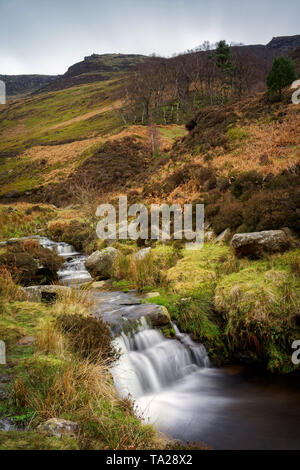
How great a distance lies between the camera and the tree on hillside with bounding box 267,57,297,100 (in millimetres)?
24078

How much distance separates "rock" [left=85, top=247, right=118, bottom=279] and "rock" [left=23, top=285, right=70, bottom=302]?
11.9ft

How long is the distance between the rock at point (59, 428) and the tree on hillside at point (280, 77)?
2743cm

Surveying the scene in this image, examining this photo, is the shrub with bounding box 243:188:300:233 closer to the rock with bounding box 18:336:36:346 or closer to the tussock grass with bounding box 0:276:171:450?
the tussock grass with bounding box 0:276:171:450

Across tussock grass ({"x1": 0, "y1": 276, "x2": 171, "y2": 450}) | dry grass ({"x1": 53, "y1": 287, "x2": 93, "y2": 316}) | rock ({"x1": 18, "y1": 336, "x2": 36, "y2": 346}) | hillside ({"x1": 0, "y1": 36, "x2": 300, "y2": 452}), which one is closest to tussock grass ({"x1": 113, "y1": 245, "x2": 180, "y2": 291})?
hillside ({"x1": 0, "y1": 36, "x2": 300, "y2": 452})

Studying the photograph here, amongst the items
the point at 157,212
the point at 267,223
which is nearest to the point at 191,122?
the point at 157,212

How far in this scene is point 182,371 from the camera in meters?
6.50

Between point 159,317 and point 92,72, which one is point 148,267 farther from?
point 92,72

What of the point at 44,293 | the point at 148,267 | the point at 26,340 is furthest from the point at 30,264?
the point at 26,340

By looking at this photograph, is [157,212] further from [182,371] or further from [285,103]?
[285,103]

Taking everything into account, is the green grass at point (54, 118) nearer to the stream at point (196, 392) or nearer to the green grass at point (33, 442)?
the stream at point (196, 392)

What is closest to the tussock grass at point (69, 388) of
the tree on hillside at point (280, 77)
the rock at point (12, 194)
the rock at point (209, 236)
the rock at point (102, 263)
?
the rock at point (102, 263)

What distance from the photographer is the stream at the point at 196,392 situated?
4648 millimetres
